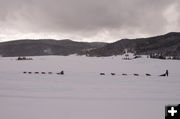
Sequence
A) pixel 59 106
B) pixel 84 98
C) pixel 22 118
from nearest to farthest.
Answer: pixel 22 118
pixel 59 106
pixel 84 98

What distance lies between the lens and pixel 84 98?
13.2 m

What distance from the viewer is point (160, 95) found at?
14602 millimetres

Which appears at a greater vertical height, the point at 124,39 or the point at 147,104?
the point at 124,39

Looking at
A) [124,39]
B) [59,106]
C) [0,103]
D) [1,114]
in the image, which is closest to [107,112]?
[59,106]

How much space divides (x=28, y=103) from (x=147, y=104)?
18.1 ft

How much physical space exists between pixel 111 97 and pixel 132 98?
111 centimetres

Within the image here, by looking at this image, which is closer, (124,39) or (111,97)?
(111,97)

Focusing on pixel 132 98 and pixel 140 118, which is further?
pixel 132 98

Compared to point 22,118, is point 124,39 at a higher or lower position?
higher

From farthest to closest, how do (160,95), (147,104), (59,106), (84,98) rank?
(160,95) < (84,98) < (147,104) < (59,106)

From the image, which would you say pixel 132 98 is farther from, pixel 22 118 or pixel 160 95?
pixel 22 118

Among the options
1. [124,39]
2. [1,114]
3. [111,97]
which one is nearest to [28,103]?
[1,114]

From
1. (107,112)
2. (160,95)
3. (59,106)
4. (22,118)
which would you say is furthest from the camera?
(160,95)

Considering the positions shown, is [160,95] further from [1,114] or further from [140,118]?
[1,114]
